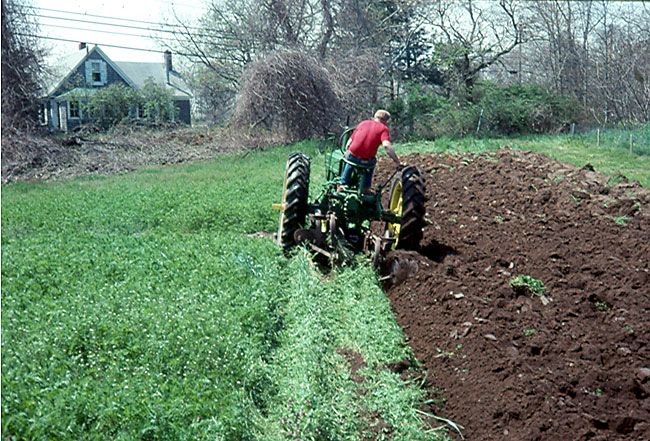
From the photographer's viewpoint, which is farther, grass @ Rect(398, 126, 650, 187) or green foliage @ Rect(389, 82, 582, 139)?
green foliage @ Rect(389, 82, 582, 139)

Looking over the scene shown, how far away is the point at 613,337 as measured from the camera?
5.57 metres

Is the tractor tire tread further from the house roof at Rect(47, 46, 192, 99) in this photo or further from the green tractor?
the house roof at Rect(47, 46, 192, 99)

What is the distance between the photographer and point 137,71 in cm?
4728

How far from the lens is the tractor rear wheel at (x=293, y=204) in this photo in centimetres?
824

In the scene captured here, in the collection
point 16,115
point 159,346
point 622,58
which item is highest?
point 622,58

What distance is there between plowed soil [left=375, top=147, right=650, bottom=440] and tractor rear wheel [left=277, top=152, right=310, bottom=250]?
1.53 meters

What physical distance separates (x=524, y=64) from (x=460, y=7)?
8.30 meters

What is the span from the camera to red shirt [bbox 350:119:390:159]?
7.89m

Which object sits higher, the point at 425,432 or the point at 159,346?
the point at 159,346

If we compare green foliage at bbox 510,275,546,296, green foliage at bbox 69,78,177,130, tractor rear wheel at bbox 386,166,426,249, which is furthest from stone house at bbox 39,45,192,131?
green foliage at bbox 510,275,546,296

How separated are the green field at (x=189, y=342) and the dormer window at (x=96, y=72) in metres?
Result: 35.5

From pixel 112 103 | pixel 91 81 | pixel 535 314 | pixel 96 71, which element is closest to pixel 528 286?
pixel 535 314

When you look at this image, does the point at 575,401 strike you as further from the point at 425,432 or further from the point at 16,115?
the point at 16,115

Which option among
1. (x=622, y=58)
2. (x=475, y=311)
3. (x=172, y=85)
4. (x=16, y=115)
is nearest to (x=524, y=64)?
(x=622, y=58)
